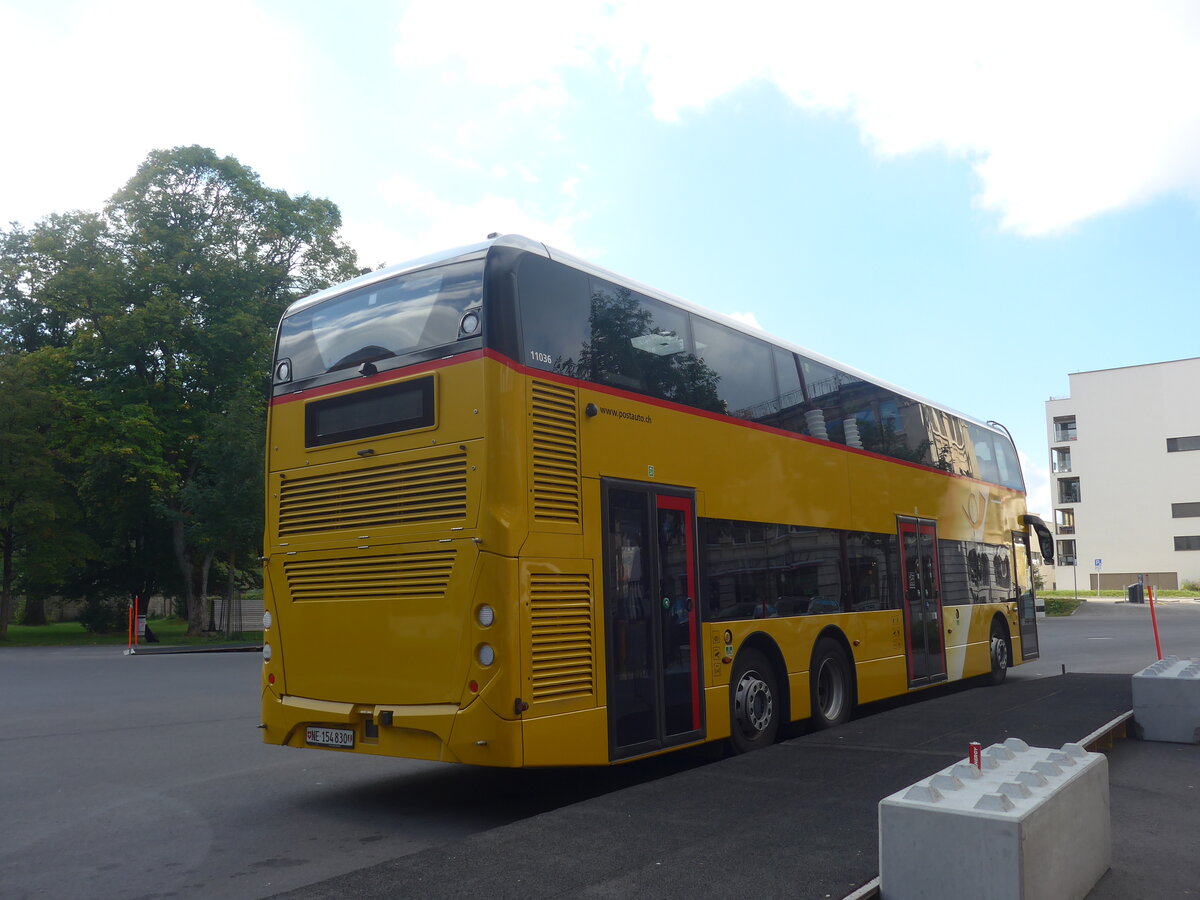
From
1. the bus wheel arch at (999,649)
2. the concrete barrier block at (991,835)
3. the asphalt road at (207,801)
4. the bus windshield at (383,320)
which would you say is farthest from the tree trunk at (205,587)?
the concrete barrier block at (991,835)

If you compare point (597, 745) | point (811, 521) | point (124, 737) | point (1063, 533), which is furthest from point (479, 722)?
point (1063, 533)

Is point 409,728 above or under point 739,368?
under

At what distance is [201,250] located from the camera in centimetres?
3547

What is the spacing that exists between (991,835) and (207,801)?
6.37m

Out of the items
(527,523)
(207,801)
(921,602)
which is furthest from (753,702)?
(921,602)

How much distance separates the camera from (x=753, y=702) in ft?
30.7

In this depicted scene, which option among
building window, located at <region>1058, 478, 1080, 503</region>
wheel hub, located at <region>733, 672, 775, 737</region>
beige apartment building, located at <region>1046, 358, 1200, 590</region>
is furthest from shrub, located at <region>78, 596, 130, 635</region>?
building window, located at <region>1058, 478, 1080, 503</region>

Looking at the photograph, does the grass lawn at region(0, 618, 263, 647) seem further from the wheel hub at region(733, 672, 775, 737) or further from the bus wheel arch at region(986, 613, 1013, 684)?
the wheel hub at region(733, 672, 775, 737)

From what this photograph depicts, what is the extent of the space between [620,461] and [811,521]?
350cm

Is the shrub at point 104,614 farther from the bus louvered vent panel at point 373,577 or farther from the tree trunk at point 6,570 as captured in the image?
the bus louvered vent panel at point 373,577

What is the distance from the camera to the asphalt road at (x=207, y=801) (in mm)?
6176

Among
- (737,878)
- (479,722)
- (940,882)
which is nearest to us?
(940,882)

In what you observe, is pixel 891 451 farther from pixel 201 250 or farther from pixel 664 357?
pixel 201 250

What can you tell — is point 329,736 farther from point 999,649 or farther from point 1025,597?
point 1025,597
